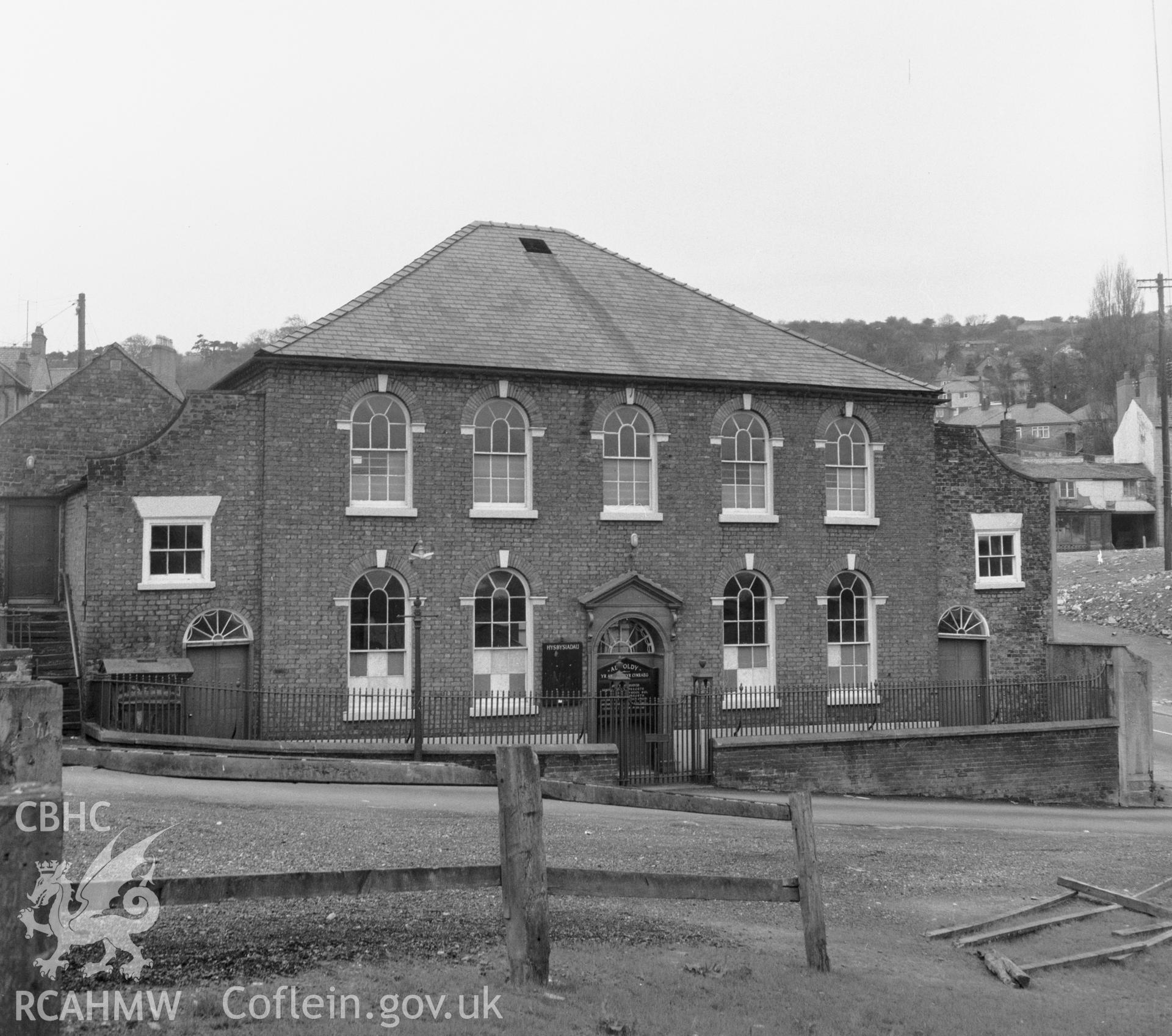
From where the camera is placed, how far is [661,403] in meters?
24.9

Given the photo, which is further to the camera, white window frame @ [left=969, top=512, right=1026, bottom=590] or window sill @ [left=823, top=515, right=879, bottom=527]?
white window frame @ [left=969, top=512, right=1026, bottom=590]

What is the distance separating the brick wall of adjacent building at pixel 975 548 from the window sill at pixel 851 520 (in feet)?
6.57

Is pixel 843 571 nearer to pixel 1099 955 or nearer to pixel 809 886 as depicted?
pixel 1099 955

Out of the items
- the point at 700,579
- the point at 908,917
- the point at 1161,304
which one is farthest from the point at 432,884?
the point at 1161,304

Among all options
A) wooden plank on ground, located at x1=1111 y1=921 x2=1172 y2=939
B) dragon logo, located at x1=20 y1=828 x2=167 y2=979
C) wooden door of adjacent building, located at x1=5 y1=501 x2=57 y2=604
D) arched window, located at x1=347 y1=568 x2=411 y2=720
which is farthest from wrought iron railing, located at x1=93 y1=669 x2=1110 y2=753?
dragon logo, located at x1=20 y1=828 x2=167 y2=979

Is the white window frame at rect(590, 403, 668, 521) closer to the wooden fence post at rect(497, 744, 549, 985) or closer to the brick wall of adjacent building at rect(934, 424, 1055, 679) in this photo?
the brick wall of adjacent building at rect(934, 424, 1055, 679)

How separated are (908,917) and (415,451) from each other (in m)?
14.8

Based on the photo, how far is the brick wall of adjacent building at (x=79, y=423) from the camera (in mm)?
29031

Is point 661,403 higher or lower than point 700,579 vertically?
higher

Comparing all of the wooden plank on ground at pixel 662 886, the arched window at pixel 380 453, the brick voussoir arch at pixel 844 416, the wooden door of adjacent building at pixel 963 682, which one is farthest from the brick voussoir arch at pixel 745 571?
the wooden plank on ground at pixel 662 886

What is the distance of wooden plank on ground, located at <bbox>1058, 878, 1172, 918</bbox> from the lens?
37.9 ft

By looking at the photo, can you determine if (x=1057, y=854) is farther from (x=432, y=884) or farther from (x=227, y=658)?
(x=227, y=658)

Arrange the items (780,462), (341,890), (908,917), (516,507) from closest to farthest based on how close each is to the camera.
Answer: (341,890) → (908,917) → (516,507) → (780,462)

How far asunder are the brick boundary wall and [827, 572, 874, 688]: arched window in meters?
3.30
